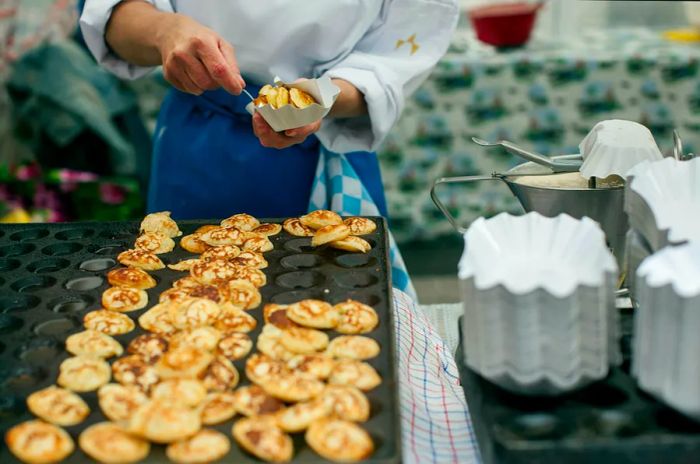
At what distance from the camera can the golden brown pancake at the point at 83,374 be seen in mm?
926

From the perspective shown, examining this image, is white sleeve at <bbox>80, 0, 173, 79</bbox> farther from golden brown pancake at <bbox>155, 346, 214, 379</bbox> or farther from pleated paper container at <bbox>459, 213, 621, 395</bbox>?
pleated paper container at <bbox>459, 213, 621, 395</bbox>

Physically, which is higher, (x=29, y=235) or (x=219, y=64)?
(x=219, y=64)

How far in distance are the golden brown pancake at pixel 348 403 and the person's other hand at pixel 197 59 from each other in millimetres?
653

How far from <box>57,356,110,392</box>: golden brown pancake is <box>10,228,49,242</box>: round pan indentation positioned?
0.45m

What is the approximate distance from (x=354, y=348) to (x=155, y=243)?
1.52 ft

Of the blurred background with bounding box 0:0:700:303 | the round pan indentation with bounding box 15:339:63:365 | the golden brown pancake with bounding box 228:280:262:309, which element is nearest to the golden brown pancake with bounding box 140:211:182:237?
the golden brown pancake with bounding box 228:280:262:309

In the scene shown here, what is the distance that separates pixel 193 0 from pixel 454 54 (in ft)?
6.02

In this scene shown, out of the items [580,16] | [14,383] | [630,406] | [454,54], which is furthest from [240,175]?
[580,16]

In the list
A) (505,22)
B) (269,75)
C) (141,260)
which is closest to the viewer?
(141,260)

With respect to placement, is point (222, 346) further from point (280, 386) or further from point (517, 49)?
point (517, 49)

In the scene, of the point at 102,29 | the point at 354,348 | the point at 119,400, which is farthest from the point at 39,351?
the point at 102,29

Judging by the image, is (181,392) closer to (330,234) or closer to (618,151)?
(330,234)

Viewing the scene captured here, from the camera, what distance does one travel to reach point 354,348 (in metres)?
0.97

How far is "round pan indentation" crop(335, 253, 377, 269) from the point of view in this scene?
1220 mm
